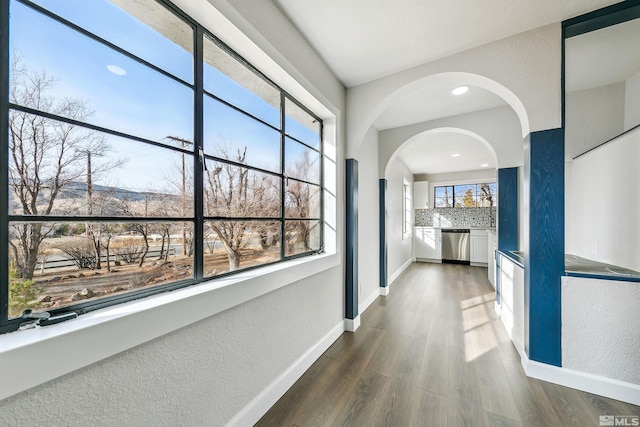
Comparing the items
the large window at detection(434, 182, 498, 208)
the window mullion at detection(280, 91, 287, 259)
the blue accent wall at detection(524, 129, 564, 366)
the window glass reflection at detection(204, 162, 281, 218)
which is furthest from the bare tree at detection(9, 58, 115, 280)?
the large window at detection(434, 182, 498, 208)

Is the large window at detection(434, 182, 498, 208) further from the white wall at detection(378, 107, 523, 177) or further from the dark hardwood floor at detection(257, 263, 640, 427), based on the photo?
the dark hardwood floor at detection(257, 263, 640, 427)

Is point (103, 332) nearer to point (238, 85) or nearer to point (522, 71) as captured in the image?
point (238, 85)

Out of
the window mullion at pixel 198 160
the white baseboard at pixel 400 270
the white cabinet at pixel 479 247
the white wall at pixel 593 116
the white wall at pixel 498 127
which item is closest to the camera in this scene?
the window mullion at pixel 198 160

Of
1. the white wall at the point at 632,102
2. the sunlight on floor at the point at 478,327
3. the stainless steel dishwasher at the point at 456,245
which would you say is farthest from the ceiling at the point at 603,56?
the stainless steel dishwasher at the point at 456,245

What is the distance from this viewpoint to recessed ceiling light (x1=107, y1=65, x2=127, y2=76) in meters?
0.95

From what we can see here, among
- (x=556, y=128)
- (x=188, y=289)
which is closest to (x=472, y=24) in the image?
(x=556, y=128)

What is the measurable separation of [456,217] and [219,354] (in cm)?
720

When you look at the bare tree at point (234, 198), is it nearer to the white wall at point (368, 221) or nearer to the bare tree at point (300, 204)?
the bare tree at point (300, 204)

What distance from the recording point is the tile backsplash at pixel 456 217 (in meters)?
6.57

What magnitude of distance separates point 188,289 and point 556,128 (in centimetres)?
264

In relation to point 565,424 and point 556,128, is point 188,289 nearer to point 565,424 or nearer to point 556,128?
point 565,424

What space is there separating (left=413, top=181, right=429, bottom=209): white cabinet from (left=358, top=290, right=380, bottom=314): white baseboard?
431 centimetres

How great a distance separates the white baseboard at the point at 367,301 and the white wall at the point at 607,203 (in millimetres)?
2271

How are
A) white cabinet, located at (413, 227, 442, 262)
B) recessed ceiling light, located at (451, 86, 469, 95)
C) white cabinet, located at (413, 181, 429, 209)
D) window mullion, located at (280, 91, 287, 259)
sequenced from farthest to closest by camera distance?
white cabinet, located at (413, 181, 429, 209)
white cabinet, located at (413, 227, 442, 262)
recessed ceiling light, located at (451, 86, 469, 95)
window mullion, located at (280, 91, 287, 259)
